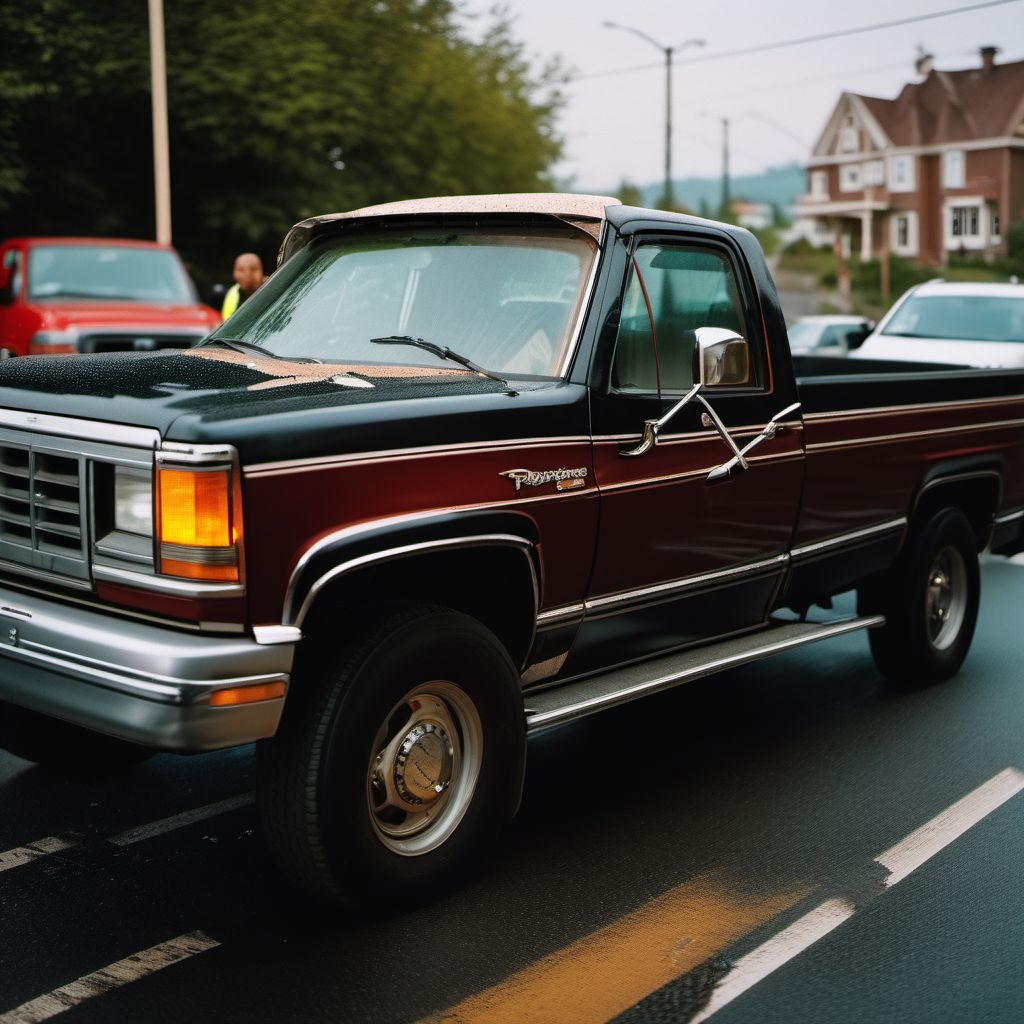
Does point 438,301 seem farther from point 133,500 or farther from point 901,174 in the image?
point 901,174

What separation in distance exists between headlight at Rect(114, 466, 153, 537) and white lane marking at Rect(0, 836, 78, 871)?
141cm

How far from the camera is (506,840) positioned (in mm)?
4895

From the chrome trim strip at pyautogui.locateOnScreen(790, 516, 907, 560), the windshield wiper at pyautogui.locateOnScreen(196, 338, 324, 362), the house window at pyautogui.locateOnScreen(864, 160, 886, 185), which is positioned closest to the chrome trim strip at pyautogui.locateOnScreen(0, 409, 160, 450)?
the windshield wiper at pyautogui.locateOnScreen(196, 338, 324, 362)

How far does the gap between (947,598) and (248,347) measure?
3816 mm

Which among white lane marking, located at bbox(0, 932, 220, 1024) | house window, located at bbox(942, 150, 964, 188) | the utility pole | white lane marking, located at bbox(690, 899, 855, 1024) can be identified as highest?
house window, located at bbox(942, 150, 964, 188)

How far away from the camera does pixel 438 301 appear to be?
5031 millimetres

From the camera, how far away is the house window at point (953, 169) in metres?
70.2

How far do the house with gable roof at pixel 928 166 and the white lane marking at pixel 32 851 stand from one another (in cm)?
6545

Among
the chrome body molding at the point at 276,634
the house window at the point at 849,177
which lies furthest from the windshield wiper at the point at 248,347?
the house window at the point at 849,177

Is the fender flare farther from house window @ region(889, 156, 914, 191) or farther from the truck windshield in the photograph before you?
house window @ region(889, 156, 914, 191)

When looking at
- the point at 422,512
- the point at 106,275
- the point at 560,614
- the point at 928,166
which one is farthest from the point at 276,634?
the point at 928,166

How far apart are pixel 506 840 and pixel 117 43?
23.6 m

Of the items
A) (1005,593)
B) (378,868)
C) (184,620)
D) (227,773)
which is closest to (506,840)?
(378,868)

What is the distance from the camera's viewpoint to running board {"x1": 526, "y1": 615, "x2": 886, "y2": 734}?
4.57 m
